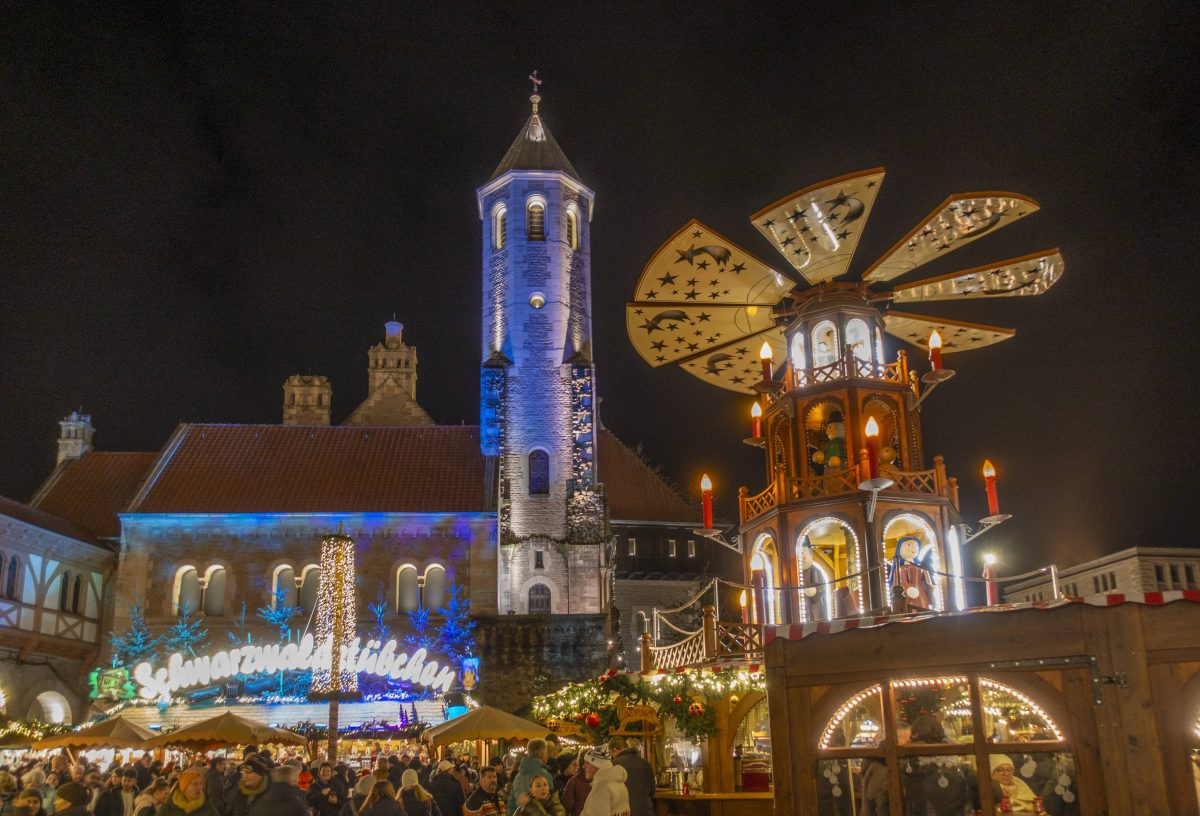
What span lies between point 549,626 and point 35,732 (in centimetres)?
1561

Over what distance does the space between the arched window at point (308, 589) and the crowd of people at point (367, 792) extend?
800 inches

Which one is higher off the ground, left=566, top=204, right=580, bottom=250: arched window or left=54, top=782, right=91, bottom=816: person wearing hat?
left=566, top=204, right=580, bottom=250: arched window

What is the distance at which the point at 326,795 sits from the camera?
46.7 feet

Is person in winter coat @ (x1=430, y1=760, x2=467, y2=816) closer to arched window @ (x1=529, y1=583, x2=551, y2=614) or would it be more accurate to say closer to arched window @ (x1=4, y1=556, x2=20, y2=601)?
arched window @ (x1=4, y1=556, x2=20, y2=601)

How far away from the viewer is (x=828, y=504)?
16766 millimetres

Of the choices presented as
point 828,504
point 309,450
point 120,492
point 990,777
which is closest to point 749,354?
point 828,504

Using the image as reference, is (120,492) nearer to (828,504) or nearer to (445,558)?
(445,558)

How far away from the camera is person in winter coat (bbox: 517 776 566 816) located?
8.67m

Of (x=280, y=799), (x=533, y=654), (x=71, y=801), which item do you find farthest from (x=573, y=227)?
(x=280, y=799)

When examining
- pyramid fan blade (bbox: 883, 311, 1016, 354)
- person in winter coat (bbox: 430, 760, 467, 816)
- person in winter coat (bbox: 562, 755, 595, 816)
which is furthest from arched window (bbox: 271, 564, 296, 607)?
person in winter coat (bbox: 562, 755, 595, 816)

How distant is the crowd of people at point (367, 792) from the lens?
836cm

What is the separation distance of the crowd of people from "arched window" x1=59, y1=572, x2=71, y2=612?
2081 centimetres

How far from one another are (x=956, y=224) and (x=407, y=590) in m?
25.5

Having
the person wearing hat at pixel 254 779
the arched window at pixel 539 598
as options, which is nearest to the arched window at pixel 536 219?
the arched window at pixel 539 598
